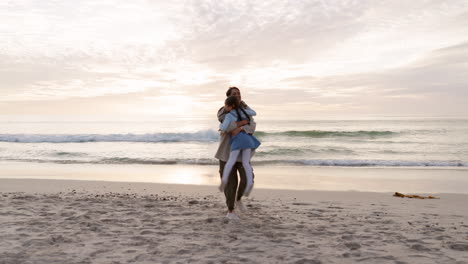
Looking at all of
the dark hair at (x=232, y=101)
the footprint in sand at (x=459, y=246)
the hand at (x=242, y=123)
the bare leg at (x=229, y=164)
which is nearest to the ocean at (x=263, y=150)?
the bare leg at (x=229, y=164)

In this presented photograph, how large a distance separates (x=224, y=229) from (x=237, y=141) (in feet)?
4.10

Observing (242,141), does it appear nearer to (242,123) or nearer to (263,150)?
(242,123)

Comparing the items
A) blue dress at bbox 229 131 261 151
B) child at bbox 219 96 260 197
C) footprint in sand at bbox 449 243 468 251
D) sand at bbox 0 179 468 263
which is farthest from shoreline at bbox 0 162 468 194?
footprint in sand at bbox 449 243 468 251

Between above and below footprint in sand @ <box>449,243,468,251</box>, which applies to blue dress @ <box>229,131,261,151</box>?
above

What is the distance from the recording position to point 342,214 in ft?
18.9

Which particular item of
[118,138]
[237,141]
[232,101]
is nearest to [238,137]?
[237,141]

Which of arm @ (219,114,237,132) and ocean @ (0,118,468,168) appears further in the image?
ocean @ (0,118,468,168)

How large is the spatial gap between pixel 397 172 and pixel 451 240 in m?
8.48

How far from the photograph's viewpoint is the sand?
3.74 m

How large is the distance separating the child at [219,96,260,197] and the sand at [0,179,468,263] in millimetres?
745

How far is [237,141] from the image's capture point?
5.07 m

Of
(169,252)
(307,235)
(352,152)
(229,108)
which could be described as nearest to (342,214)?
(307,235)

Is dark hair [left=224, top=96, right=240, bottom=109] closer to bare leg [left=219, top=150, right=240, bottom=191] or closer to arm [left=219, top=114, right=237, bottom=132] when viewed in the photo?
arm [left=219, top=114, right=237, bottom=132]

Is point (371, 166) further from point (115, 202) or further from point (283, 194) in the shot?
point (115, 202)
